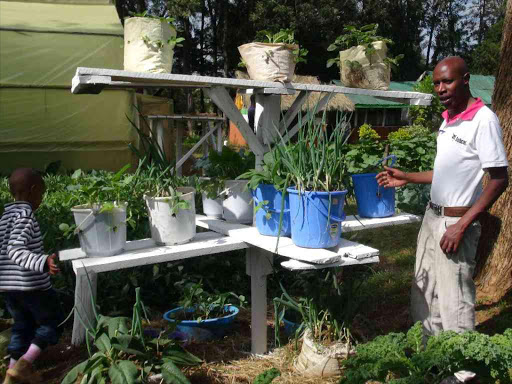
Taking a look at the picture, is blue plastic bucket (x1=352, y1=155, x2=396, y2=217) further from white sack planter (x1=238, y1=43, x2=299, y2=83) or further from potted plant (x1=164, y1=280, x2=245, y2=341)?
potted plant (x1=164, y1=280, x2=245, y2=341)

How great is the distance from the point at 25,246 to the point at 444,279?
2392 millimetres

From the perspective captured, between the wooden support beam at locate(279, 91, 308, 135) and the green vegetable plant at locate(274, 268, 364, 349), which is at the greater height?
the wooden support beam at locate(279, 91, 308, 135)

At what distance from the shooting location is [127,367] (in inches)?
104

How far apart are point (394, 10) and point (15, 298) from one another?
30166mm

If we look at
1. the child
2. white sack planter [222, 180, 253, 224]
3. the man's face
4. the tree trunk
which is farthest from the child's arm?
the tree trunk

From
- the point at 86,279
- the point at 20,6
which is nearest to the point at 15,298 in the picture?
the point at 86,279

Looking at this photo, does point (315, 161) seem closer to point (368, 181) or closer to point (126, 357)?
point (368, 181)

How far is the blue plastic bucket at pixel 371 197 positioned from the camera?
11.0 ft

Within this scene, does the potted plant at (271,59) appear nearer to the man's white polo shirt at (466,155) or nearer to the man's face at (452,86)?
the man's face at (452,86)

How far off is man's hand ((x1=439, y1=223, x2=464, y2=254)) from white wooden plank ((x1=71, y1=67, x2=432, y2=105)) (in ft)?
3.59

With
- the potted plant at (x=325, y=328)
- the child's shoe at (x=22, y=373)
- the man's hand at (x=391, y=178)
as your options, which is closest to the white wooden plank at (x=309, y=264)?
the potted plant at (x=325, y=328)

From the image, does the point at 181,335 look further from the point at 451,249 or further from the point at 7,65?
the point at 7,65

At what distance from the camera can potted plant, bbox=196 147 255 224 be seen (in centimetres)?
346

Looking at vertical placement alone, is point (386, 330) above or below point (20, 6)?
below
